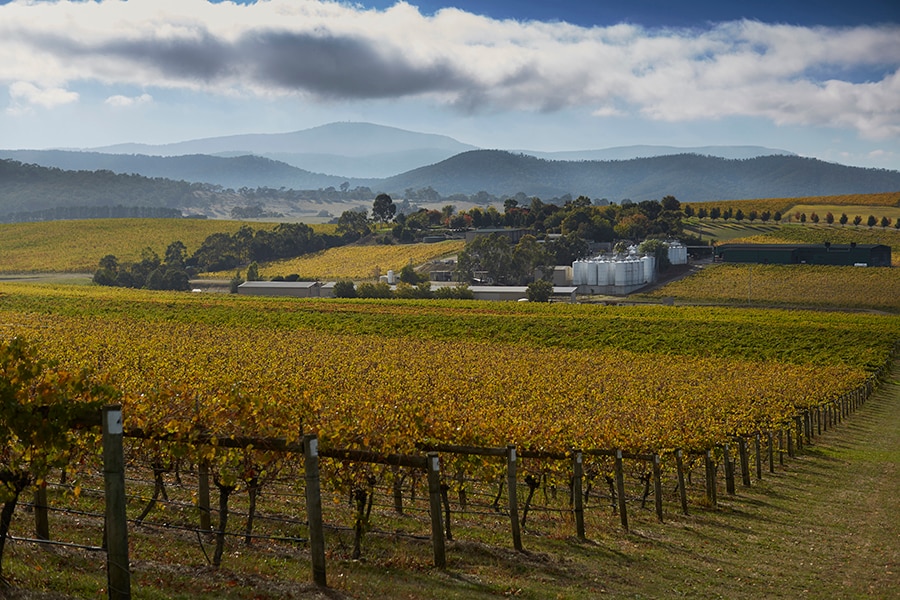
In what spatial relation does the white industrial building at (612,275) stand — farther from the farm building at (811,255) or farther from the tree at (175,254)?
the tree at (175,254)

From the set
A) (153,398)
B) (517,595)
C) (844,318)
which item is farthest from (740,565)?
(844,318)

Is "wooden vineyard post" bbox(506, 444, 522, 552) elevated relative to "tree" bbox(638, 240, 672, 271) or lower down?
lower down

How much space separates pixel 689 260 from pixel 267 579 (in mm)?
145726

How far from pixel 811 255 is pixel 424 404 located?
131377 millimetres

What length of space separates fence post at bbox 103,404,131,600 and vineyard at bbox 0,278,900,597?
0.81 metres

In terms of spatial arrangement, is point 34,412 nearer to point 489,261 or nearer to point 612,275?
point 612,275

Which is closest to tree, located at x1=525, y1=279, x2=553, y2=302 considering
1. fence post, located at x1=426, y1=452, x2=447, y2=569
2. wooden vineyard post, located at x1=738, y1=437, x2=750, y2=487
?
wooden vineyard post, located at x1=738, y1=437, x2=750, y2=487

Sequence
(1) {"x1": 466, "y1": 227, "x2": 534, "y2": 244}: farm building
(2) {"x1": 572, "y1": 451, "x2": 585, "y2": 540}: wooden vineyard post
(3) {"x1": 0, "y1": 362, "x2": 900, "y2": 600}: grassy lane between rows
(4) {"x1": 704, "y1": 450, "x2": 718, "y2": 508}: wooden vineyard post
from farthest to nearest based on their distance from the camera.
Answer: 1. (1) {"x1": 466, "y1": 227, "x2": 534, "y2": 244}: farm building
2. (4) {"x1": 704, "y1": 450, "x2": 718, "y2": 508}: wooden vineyard post
3. (2) {"x1": 572, "y1": 451, "x2": 585, "y2": 540}: wooden vineyard post
4. (3) {"x1": 0, "y1": 362, "x2": 900, "y2": 600}: grassy lane between rows

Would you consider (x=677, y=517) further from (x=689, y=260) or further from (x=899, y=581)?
(x=689, y=260)

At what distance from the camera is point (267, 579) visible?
1045cm

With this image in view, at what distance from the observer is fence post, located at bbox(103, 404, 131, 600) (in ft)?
27.5

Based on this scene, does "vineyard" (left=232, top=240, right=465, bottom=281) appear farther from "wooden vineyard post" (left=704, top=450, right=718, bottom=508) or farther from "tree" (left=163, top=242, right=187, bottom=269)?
"wooden vineyard post" (left=704, top=450, right=718, bottom=508)

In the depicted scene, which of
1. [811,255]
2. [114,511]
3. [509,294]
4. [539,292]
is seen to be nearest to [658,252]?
[811,255]

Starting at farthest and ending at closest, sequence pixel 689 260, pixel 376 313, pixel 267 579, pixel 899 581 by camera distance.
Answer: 1. pixel 689 260
2. pixel 376 313
3. pixel 899 581
4. pixel 267 579
